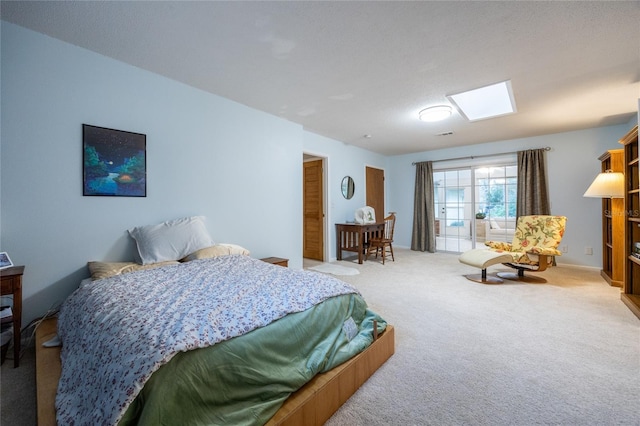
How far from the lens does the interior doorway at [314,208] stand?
5.29 m

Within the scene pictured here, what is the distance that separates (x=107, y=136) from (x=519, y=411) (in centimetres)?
359

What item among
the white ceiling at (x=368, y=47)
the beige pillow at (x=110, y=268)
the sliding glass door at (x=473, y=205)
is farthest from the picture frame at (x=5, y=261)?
the sliding glass door at (x=473, y=205)

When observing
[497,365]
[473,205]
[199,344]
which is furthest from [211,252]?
[473,205]

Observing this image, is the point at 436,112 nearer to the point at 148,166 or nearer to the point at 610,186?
the point at 610,186

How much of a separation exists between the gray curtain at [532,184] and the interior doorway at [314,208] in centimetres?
368

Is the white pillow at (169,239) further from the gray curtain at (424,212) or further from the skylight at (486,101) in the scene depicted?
the gray curtain at (424,212)

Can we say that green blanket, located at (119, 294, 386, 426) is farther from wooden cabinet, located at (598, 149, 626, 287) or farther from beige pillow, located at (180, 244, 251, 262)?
wooden cabinet, located at (598, 149, 626, 287)

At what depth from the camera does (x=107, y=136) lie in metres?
2.42

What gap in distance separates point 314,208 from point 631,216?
438 cm

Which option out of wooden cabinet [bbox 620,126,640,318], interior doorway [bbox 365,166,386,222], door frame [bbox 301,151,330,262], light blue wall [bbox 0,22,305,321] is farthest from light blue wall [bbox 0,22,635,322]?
interior doorway [bbox 365,166,386,222]

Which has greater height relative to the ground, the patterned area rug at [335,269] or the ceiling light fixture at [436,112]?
the ceiling light fixture at [436,112]

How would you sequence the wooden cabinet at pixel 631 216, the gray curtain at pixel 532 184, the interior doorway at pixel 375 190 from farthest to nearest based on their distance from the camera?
1. the interior doorway at pixel 375 190
2. the gray curtain at pixel 532 184
3. the wooden cabinet at pixel 631 216

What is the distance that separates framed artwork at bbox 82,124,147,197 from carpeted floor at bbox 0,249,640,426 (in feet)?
4.42

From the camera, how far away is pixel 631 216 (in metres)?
3.05
